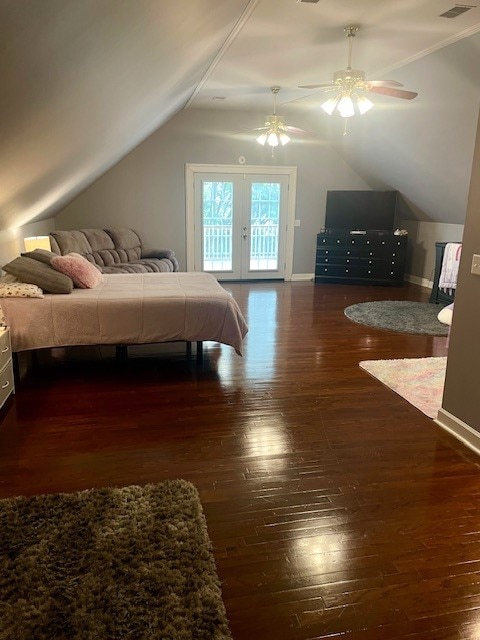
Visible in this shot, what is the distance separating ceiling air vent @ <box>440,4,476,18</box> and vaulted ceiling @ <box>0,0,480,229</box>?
0.04 m

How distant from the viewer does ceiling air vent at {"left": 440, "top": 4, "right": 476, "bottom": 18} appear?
3.49 metres

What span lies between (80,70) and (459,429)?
3.00 meters

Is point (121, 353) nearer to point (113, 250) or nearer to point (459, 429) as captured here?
point (459, 429)

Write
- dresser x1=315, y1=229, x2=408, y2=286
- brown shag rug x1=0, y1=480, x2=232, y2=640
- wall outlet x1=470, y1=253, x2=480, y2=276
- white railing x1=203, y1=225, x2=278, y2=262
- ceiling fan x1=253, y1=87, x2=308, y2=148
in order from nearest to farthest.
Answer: brown shag rug x1=0, y1=480, x2=232, y2=640
wall outlet x1=470, y1=253, x2=480, y2=276
ceiling fan x1=253, y1=87, x2=308, y2=148
dresser x1=315, y1=229, x2=408, y2=286
white railing x1=203, y1=225, x2=278, y2=262

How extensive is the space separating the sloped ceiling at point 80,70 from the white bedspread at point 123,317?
948 mm

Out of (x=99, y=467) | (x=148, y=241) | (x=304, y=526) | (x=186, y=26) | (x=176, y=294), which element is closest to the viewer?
(x=304, y=526)

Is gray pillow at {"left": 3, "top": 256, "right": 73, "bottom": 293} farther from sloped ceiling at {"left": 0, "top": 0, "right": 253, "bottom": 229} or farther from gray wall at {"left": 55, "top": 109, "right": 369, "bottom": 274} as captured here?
gray wall at {"left": 55, "top": 109, "right": 369, "bottom": 274}

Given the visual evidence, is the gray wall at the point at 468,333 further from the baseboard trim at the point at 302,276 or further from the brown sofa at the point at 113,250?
the baseboard trim at the point at 302,276

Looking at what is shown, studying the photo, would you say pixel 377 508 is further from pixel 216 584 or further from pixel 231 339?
pixel 231 339

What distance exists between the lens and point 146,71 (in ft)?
10.7

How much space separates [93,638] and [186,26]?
3.17 meters

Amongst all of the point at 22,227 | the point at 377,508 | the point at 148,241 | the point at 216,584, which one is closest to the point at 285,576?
the point at 216,584

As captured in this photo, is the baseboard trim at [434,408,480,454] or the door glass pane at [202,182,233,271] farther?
the door glass pane at [202,182,233,271]

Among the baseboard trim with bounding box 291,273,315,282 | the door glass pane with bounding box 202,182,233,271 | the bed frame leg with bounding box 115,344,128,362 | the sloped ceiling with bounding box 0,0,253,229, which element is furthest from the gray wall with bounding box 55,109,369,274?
the bed frame leg with bounding box 115,344,128,362
